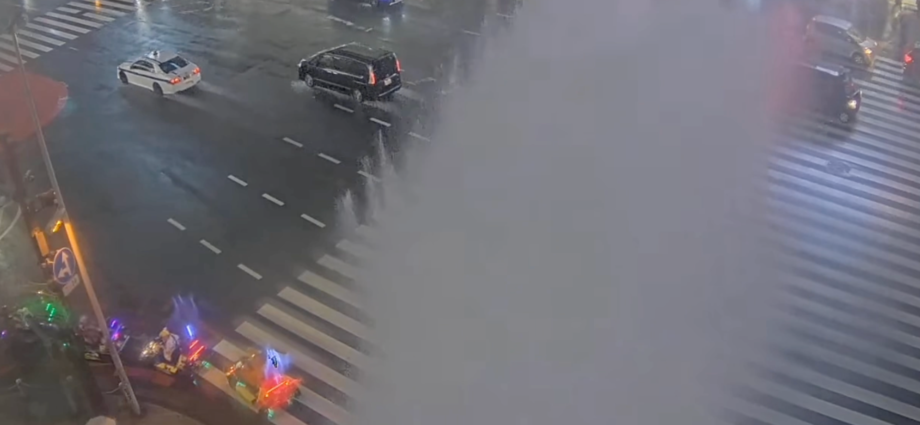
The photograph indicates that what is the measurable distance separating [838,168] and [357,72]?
39.8 ft

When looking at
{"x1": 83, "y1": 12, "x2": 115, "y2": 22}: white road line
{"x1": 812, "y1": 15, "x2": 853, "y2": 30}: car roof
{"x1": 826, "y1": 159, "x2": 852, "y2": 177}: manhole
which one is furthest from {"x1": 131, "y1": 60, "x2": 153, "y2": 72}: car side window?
{"x1": 812, "y1": 15, "x2": 853, "y2": 30}: car roof

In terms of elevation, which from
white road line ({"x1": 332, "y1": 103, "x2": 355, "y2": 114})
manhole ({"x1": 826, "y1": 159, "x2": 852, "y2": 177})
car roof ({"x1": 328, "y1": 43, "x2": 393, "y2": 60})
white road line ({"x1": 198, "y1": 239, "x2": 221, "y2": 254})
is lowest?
white road line ({"x1": 198, "y1": 239, "x2": 221, "y2": 254})

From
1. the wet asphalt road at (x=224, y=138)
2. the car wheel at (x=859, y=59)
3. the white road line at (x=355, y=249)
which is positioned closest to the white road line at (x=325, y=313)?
the wet asphalt road at (x=224, y=138)

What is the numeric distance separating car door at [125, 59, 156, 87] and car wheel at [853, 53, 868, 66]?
19815 millimetres

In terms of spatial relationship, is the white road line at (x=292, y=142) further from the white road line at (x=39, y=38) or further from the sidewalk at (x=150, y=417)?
the white road line at (x=39, y=38)

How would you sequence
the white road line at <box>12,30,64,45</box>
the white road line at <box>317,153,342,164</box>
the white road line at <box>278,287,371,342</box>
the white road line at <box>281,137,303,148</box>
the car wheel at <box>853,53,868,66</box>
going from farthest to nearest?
the white road line at <box>12,30,64,45</box> < the car wheel at <box>853,53,868,66</box> < the white road line at <box>281,137,303,148</box> < the white road line at <box>317,153,342,164</box> < the white road line at <box>278,287,371,342</box>

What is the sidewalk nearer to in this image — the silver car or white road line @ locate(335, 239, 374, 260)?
white road line @ locate(335, 239, 374, 260)

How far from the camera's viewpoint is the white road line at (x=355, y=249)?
1693 cm

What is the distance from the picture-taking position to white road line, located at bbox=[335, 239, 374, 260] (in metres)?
16.9

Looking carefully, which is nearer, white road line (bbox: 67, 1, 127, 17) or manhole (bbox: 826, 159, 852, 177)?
manhole (bbox: 826, 159, 852, 177)

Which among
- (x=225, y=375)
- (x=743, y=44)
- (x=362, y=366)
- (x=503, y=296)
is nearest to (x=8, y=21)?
(x=225, y=375)

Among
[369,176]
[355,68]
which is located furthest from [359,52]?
[369,176]

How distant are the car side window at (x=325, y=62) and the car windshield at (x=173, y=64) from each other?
158 inches

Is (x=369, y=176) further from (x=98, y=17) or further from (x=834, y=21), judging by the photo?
(x=98, y=17)
